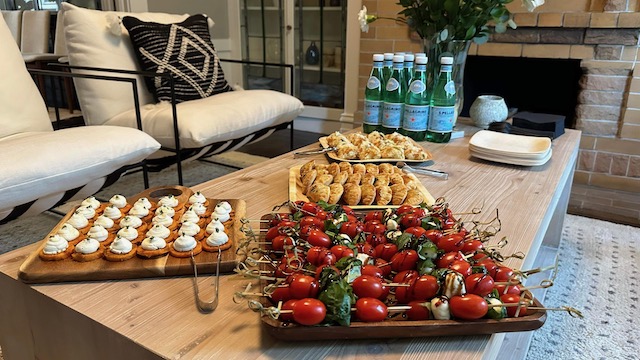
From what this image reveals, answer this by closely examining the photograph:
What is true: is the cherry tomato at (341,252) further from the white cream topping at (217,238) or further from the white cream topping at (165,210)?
the white cream topping at (165,210)

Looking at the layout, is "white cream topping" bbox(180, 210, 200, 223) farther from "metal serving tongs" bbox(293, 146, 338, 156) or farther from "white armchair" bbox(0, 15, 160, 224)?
"white armchair" bbox(0, 15, 160, 224)

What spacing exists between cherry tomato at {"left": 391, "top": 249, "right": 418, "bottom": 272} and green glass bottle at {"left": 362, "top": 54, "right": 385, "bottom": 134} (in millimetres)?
966

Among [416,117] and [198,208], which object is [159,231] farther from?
[416,117]

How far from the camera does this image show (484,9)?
1.46 metres

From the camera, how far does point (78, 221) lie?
0.77m

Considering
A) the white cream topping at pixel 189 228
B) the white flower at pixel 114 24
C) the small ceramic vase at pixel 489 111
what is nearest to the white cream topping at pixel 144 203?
the white cream topping at pixel 189 228

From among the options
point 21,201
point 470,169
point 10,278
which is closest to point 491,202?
point 470,169

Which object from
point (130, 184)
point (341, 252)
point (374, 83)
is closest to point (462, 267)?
point (341, 252)

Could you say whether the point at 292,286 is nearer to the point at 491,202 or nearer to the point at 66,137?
the point at 491,202

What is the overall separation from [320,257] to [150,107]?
168cm

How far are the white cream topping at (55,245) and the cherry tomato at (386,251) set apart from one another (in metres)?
0.46

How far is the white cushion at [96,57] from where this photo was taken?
6.41 ft

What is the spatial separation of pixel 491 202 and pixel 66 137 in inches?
48.0

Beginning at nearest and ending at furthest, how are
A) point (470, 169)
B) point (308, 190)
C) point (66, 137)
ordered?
point (308, 190), point (470, 169), point (66, 137)
